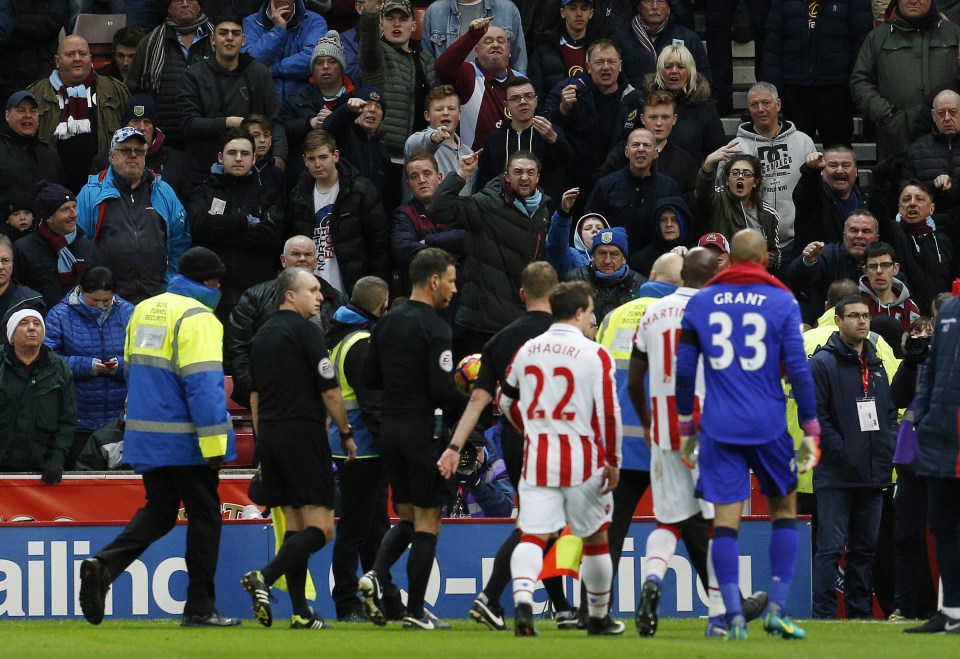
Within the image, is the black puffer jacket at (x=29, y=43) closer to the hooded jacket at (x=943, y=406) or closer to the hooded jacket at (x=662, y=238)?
the hooded jacket at (x=662, y=238)

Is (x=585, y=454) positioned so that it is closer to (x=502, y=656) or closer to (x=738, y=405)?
(x=738, y=405)

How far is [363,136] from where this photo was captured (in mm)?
16344

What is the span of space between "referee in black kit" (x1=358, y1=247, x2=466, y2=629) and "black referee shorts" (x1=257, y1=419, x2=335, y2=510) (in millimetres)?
378

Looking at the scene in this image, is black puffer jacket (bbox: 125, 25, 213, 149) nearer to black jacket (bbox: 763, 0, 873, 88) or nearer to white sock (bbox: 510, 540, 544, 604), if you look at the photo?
black jacket (bbox: 763, 0, 873, 88)

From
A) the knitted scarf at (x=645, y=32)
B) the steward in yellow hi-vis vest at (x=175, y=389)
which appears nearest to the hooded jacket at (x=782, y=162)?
the knitted scarf at (x=645, y=32)

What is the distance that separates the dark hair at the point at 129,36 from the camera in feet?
57.1

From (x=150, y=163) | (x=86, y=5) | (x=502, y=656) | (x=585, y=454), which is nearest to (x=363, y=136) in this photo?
(x=150, y=163)

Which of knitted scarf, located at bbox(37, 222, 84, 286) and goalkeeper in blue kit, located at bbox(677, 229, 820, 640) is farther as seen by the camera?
knitted scarf, located at bbox(37, 222, 84, 286)

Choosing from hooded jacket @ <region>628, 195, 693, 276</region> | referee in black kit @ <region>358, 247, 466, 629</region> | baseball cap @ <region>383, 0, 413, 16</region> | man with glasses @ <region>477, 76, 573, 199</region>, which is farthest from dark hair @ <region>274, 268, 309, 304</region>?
baseball cap @ <region>383, 0, 413, 16</region>

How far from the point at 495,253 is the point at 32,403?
3965 millimetres

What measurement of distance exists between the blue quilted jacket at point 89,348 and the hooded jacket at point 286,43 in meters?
3.84

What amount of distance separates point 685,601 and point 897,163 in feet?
19.9

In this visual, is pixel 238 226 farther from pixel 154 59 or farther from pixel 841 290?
pixel 841 290

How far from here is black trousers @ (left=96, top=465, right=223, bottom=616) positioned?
417 inches
